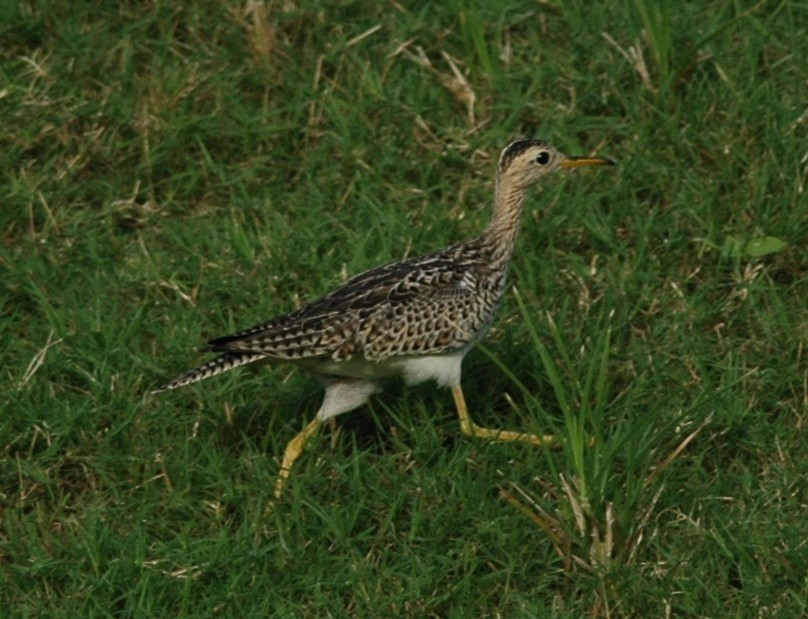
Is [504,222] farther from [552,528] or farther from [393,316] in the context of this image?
[552,528]

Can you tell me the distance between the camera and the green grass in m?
7.24

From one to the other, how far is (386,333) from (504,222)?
0.94m

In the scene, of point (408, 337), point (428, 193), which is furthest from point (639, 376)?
point (428, 193)

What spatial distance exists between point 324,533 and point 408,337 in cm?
96

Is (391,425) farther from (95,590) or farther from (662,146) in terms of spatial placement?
(662,146)

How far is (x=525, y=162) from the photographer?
335 inches

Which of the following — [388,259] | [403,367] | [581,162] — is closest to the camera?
[403,367]

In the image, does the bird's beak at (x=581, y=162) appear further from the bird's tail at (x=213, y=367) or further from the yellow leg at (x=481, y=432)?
the bird's tail at (x=213, y=367)

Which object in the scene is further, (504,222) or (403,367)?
(504,222)

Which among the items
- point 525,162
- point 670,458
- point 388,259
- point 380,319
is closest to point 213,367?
point 380,319

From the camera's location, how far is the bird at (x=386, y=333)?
305 inches

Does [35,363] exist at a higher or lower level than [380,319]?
lower

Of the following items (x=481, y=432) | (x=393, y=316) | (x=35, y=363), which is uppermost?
(x=393, y=316)

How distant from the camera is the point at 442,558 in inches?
287
